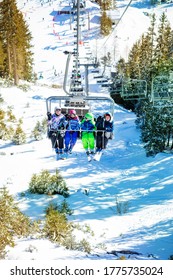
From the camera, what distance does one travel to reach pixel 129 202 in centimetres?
2216

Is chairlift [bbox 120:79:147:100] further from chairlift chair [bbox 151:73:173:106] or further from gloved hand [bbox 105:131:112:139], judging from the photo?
gloved hand [bbox 105:131:112:139]

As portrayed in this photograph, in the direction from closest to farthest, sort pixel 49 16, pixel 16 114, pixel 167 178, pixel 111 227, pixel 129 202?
1. pixel 111 227
2. pixel 129 202
3. pixel 167 178
4. pixel 16 114
5. pixel 49 16

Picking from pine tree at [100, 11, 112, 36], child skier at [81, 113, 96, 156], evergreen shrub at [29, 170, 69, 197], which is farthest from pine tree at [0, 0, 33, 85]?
pine tree at [100, 11, 112, 36]

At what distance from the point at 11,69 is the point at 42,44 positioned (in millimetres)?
56767

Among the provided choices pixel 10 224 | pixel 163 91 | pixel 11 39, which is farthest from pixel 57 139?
pixel 11 39

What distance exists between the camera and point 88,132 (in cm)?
1466

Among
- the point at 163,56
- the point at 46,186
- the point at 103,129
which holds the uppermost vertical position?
the point at 163,56

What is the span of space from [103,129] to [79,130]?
1169 millimetres

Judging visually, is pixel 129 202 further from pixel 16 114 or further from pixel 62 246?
→ pixel 16 114

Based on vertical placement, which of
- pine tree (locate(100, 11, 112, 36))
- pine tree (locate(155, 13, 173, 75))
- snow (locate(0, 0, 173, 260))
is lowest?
snow (locate(0, 0, 173, 260))

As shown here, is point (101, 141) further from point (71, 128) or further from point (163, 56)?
point (163, 56)

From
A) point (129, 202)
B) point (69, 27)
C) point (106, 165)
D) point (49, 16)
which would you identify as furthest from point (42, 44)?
point (129, 202)

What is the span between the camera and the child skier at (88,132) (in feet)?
45.7

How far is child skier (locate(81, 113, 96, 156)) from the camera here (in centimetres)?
1392
